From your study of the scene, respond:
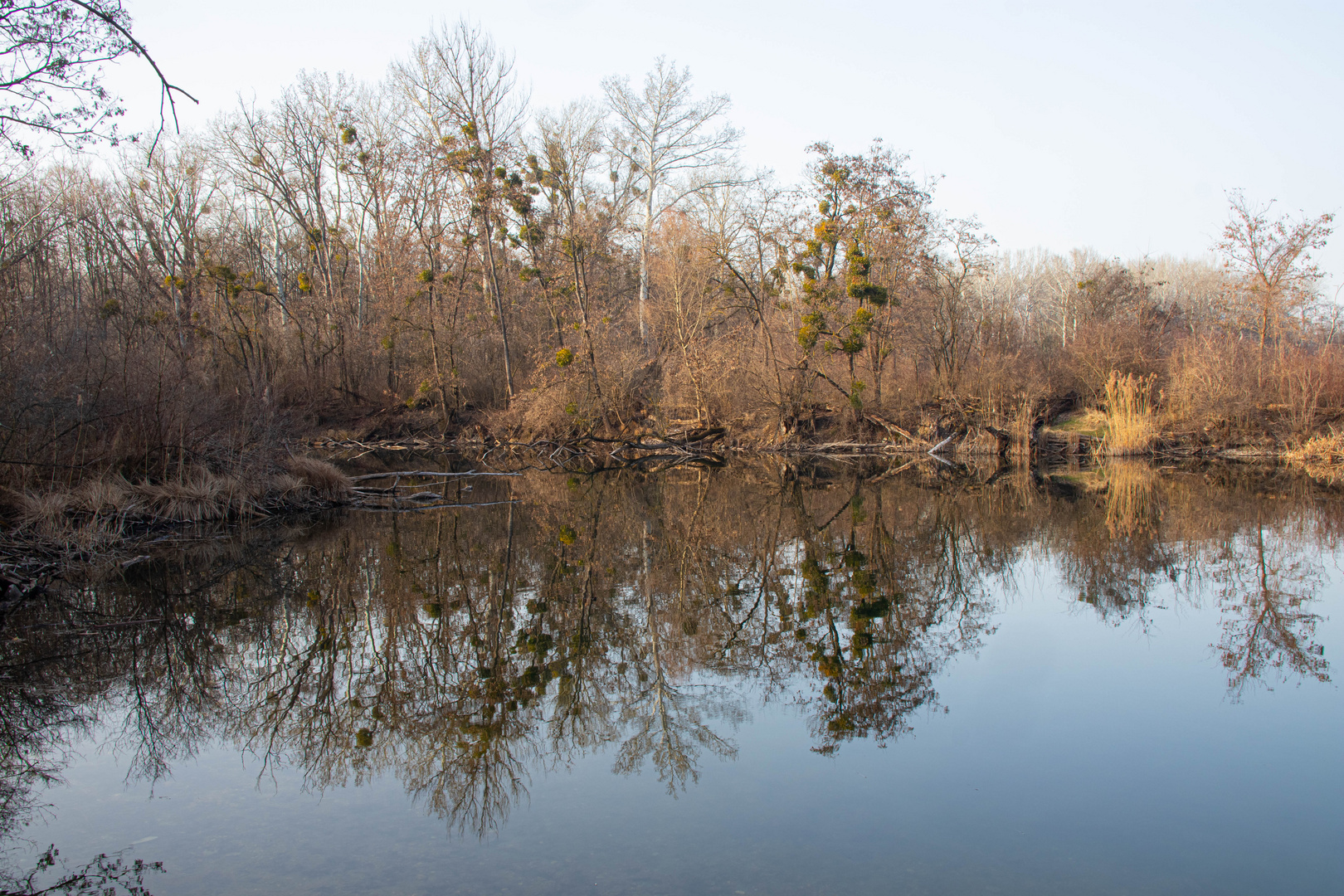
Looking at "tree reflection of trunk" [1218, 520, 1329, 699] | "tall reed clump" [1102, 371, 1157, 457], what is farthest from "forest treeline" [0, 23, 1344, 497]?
"tree reflection of trunk" [1218, 520, 1329, 699]

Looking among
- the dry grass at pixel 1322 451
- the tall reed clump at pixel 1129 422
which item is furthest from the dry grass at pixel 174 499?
the dry grass at pixel 1322 451

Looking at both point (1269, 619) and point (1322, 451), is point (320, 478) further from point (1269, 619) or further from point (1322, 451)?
point (1322, 451)

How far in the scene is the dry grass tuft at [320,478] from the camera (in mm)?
13406

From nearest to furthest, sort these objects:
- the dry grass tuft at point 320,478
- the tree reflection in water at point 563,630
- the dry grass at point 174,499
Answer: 1. the tree reflection in water at point 563,630
2. the dry grass at point 174,499
3. the dry grass tuft at point 320,478

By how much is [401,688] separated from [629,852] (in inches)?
96.9

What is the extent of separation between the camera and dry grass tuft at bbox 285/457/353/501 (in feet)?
44.0

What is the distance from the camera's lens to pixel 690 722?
16.2 ft

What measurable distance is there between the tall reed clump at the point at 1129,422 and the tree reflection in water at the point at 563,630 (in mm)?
9614

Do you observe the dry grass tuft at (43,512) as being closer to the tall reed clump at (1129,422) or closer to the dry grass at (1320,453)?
the tall reed clump at (1129,422)

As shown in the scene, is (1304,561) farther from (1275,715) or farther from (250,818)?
(250,818)

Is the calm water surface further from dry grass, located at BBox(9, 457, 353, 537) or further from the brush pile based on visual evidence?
dry grass, located at BBox(9, 457, 353, 537)

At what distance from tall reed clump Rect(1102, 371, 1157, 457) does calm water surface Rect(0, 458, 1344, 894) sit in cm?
1303

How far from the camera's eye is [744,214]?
96.6ft

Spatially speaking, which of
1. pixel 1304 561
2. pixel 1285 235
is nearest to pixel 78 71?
pixel 1304 561
